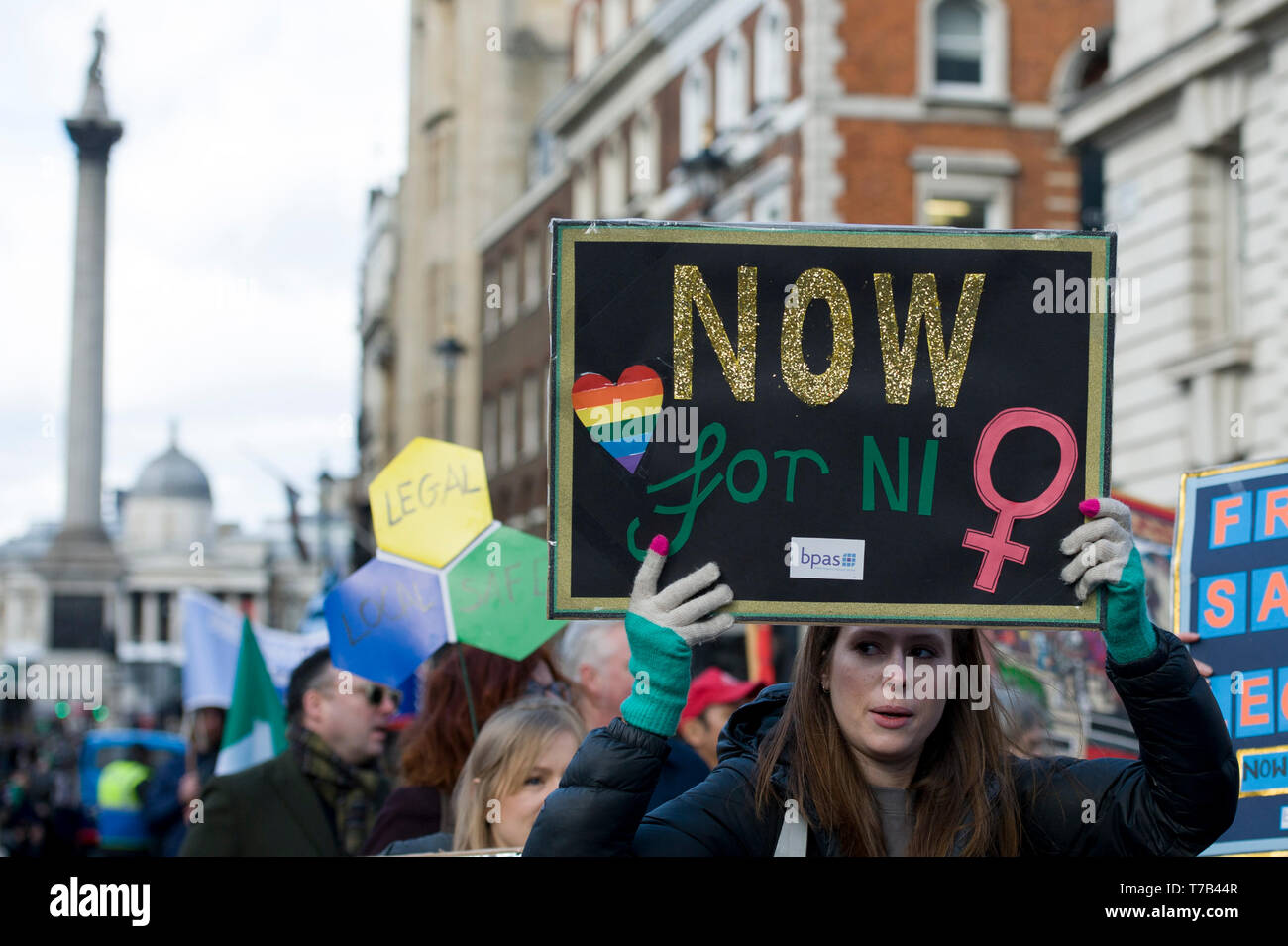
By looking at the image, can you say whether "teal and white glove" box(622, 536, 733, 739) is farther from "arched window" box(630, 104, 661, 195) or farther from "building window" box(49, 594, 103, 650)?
"building window" box(49, 594, 103, 650)

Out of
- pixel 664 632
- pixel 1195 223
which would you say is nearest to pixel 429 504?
pixel 664 632

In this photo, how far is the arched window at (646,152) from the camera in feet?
124

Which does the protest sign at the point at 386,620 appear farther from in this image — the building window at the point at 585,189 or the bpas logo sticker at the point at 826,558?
the building window at the point at 585,189

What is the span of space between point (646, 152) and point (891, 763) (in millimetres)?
35086

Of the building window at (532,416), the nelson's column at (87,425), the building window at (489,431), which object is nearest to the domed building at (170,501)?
the nelson's column at (87,425)

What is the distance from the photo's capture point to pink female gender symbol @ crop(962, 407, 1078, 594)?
3.48m

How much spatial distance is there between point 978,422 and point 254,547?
13738cm

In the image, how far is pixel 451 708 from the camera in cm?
629

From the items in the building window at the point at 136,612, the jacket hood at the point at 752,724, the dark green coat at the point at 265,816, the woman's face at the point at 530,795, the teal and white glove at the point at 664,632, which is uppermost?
the teal and white glove at the point at 664,632

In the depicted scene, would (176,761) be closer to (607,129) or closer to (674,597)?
(674,597)

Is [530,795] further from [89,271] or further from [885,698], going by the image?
[89,271]

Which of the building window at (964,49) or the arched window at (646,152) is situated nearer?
the building window at (964,49)

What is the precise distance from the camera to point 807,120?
30.3 metres
